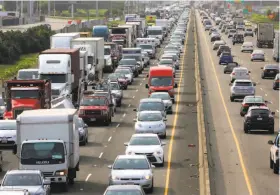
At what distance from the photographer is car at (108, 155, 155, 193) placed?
30.0 meters

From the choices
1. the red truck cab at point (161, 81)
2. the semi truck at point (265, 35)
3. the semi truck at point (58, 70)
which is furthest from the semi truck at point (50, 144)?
the semi truck at point (265, 35)

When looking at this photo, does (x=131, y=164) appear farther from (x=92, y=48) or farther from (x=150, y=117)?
(x=92, y=48)

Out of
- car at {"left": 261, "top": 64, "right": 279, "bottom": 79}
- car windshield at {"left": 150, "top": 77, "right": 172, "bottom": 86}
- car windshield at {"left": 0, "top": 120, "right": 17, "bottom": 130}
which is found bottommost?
car at {"left": 261, "top": 64, "right": 279, "bottom": 79}

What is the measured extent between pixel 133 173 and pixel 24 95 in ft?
62.4

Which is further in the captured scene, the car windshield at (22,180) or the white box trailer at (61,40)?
the white box trailer at (61,40)

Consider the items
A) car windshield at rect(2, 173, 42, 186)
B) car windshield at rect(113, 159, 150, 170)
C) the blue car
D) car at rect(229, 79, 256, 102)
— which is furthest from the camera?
the blue car

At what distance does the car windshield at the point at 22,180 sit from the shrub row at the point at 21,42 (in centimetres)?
6672

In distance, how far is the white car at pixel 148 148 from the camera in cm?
3569

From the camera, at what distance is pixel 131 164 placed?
30922mm

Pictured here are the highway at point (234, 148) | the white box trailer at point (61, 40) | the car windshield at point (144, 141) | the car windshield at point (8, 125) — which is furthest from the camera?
the white box trailer at point (61, 40)

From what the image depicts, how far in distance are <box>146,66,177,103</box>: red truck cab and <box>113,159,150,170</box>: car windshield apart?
30209 millimetres

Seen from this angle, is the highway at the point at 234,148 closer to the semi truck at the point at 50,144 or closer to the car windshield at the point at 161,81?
the car windshield at the point at 161,81

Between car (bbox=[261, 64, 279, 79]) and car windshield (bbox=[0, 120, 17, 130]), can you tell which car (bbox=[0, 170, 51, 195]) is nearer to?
car windshield (bbox=[0, 120, 17, 130])

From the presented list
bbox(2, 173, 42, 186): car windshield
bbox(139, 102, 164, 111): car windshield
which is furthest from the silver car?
bbox(2, 173, 42, 186): car windshield
